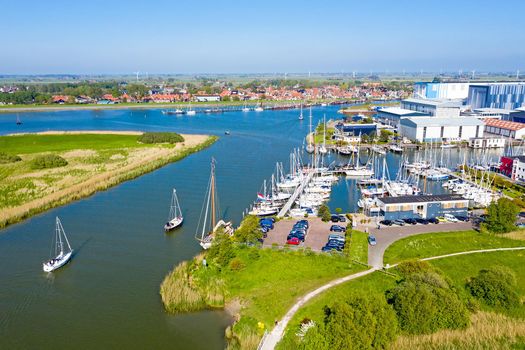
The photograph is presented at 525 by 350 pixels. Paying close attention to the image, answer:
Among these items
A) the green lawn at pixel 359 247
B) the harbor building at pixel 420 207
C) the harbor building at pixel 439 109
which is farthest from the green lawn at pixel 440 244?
the harbor building at pixel 439 109

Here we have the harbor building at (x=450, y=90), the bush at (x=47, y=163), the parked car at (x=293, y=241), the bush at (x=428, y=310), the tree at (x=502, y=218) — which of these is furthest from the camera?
the harbor building at (x=450, y=90)

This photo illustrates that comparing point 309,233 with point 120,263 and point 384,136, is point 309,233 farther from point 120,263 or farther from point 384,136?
point 384,136

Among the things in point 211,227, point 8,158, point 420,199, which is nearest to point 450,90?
point 420,199

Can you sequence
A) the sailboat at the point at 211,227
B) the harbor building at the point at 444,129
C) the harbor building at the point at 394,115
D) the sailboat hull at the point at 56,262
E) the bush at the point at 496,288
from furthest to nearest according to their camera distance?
1. the harbor building at the point at 394,115
2. the harbor building at the point at 444,129
3. the sailboat at the point at 211,227
4. the sailboat hull at the point at 56,262
5. the bush at the point at 496,288

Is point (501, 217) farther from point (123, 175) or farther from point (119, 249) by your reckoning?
point (123, 175)

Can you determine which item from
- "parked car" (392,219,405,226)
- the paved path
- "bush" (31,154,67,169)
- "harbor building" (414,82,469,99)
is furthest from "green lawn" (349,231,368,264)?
"harbor building" (414,82,469,99)

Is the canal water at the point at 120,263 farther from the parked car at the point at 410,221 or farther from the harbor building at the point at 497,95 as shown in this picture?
the harbor building at the point at 497,95

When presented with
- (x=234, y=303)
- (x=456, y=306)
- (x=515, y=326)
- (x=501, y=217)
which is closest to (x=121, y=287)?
(x=234, y=303)

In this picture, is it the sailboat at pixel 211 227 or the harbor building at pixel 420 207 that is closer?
the sailboat at pixel 211 227

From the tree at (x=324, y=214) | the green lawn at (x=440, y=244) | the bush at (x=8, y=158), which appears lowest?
the green lawn at (x=440, y=244)
